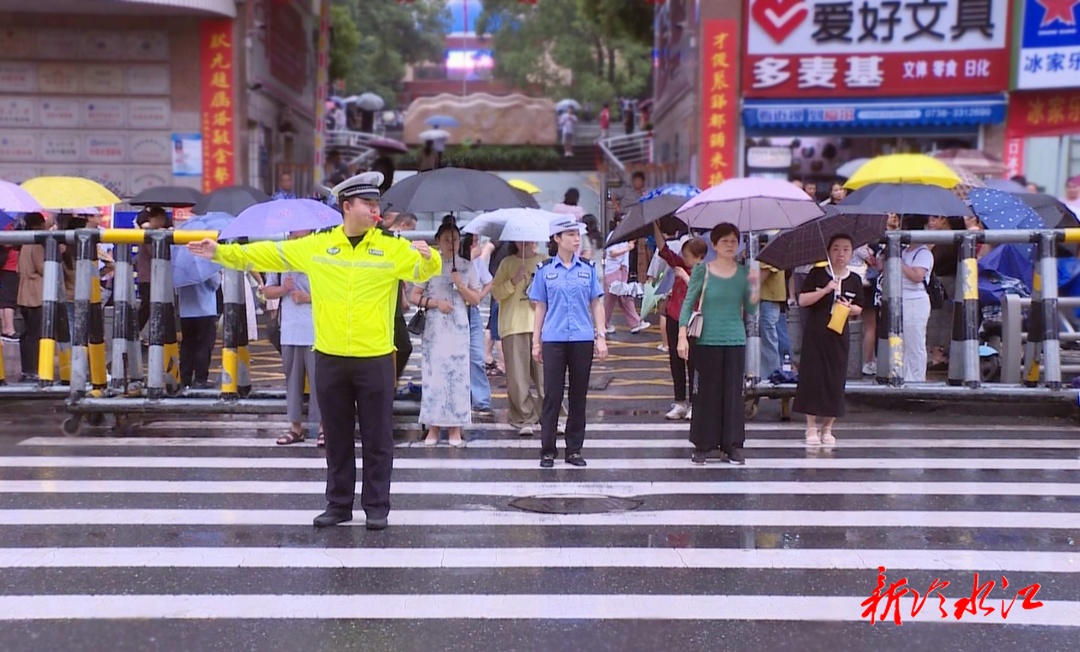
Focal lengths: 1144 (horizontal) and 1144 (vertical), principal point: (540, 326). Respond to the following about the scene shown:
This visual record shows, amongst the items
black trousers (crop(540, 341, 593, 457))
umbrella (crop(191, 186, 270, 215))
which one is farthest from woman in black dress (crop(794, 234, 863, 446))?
umbrella (crop(191, 186, 270, 215))

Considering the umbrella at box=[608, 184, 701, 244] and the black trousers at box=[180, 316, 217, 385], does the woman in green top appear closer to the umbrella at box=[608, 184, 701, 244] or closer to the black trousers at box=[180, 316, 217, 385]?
the umbrella at box=[608, 184, 701, 244]

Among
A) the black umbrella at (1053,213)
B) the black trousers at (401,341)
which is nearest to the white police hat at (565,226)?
the black trousers at (401,341)

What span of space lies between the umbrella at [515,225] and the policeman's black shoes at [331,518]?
9.28ft

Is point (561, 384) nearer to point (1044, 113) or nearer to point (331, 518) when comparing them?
point (331, 518)

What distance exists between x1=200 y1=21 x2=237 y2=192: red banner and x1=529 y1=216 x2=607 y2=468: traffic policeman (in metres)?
16.7

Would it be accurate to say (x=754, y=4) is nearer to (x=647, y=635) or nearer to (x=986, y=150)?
(x=986, y=150)

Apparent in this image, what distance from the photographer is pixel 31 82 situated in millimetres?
23438

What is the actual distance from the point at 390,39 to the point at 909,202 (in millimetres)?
57953

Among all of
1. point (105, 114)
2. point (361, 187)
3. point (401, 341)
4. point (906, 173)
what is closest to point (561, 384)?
point (401, 341)

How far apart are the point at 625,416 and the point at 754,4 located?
15.5 metres

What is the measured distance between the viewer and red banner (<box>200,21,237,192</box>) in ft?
77.2

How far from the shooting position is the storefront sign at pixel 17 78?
76.5 ft

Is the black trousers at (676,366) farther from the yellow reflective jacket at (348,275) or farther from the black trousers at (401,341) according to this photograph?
the yellow reflective jacket at (348,275)

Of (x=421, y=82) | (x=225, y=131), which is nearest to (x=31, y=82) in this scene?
→ (x=225, y=131)
